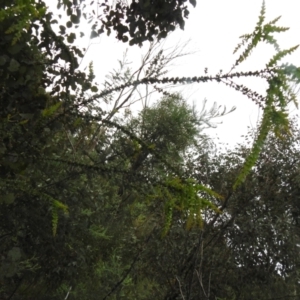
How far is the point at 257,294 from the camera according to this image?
20.7 feet

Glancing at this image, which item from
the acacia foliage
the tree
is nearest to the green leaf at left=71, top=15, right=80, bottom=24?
the tree

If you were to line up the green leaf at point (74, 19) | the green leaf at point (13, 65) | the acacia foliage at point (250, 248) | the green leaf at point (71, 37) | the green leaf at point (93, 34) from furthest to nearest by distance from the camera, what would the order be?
the acacia foliage at point (250, 248)
the green leaf at point (93, 34)
the green leaf at point (74, 19)
the green leaf at point (71, 37)
the green leaf at point (13, 65)

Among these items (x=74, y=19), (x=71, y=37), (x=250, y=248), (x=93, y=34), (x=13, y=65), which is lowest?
(x=13, y=65)

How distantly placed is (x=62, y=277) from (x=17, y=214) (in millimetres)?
3019

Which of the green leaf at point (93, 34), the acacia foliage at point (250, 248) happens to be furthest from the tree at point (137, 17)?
the acacia foliage at point (250, 248)

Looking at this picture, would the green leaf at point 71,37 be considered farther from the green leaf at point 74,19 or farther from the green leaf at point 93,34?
the green leaf at point 93,34

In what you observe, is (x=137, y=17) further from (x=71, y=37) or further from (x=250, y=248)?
(x=250, y=248)

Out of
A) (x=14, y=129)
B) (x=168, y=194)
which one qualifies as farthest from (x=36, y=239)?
(x=168, y=194)

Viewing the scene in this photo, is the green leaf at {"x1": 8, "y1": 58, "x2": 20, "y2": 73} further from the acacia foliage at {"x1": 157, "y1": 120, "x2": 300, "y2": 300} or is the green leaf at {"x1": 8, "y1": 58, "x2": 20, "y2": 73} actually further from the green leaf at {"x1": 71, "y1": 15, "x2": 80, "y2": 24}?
the acacia foliage at {"x1": 157, "y1": 120, "x2": 300, "y2": 300}

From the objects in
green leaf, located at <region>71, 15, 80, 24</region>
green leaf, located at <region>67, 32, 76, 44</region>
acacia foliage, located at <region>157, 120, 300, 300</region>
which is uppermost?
acacia foliage, located at <region>157, 120, 300, 300</region>

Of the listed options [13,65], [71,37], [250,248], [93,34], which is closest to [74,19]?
[71,37]

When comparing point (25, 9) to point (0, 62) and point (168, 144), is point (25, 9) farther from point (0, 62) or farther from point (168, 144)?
point (168, 144)

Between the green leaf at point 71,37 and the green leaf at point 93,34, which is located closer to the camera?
the green leaf at point 71,37

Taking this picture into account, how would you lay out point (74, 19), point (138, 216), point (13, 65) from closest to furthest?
1. point (13, 65)
2. point (74, 19)
3. point (138, 216)
